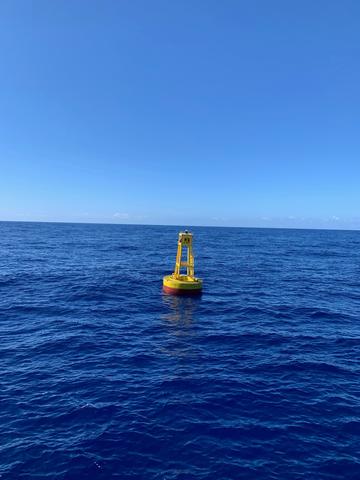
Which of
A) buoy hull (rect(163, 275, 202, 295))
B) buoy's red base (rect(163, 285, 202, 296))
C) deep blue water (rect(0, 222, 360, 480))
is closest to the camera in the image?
deep blue water (rect(0, 222, 360, 480))

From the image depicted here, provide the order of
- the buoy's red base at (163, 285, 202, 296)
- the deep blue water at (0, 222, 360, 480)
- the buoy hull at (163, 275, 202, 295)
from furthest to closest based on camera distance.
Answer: the buoy's red base at (163, 285, 202, 296)
the buoy hull at (163, 275, 202, 295)
the deep blue water at (0, 222, 360, 480)

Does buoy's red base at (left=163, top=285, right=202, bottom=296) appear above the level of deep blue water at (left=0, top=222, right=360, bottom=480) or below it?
above

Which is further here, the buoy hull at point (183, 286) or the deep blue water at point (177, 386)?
the buoy hull at point (183, 286)

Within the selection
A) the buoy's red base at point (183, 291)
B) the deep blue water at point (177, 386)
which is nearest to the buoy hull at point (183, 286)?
the buoy's red base at point (183, 291)

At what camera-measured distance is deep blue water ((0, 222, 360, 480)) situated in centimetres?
1269

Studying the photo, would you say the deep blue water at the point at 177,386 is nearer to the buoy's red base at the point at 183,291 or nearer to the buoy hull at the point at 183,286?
the buoy's red base at the point at 183,291

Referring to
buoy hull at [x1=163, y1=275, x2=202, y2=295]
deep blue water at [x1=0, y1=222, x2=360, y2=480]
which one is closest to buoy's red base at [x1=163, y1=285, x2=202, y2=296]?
buoy hull at [x1=163, y1=275, x2=202, y2=295]

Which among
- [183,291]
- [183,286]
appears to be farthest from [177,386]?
[183,291]

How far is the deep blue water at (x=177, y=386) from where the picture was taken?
1269 centimetres

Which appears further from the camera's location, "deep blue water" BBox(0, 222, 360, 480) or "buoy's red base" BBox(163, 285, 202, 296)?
"buoy's red base" BBox(163, 285, 202, 296)

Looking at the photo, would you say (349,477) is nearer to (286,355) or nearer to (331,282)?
(286,355)

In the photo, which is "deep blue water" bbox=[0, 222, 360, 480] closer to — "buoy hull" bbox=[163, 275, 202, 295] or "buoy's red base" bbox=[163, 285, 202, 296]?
"buoy's red base" bbox=[163, 285, 202, 296]

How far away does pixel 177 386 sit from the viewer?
17781 millimetres

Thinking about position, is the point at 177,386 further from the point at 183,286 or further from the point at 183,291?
the point at 183,291
